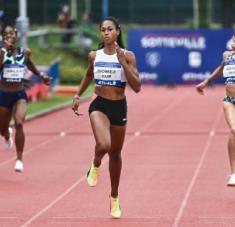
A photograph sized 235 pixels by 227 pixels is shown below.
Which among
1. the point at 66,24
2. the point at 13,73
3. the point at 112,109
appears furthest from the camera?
the point at 66,24

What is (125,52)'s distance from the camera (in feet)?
33.8

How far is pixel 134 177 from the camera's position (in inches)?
565

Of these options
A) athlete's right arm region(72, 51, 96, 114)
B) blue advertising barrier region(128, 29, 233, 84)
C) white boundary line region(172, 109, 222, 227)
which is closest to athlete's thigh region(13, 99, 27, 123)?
white boundary line region(172, 109, 222, 227)

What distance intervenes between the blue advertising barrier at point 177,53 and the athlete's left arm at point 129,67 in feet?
90.8

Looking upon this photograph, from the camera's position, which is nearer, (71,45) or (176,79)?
(176,79)

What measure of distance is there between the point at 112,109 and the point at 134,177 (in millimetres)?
3995

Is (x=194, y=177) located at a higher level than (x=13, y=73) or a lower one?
lower

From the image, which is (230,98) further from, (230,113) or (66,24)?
(66,24)

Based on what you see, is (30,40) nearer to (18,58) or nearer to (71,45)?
(71,45)

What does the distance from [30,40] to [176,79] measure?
791cm

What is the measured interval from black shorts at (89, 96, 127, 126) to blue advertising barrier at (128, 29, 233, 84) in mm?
27491

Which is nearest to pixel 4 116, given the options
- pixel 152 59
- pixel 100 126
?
pixel 100 126

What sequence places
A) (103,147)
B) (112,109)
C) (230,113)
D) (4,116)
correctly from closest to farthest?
(103,147), (112,109), (230,113), (4,116)

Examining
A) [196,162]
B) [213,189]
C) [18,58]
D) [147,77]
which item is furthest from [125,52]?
[147,77]
